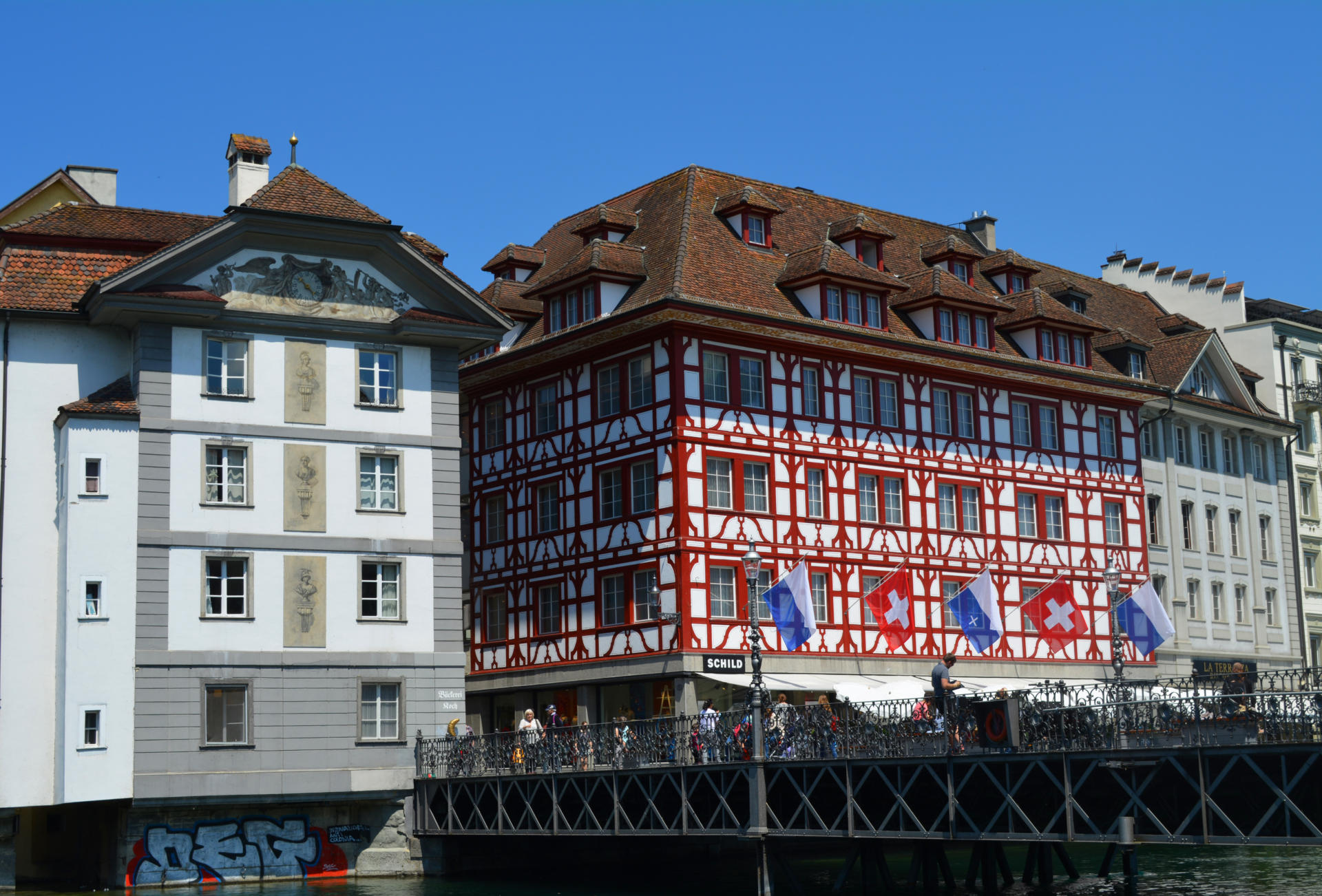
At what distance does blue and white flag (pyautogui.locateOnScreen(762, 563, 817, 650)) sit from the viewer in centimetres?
4309

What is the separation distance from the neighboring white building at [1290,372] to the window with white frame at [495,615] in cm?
3209

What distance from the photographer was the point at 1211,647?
66188 millimetres

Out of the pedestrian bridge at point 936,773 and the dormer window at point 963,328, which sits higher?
the dormer window at point 963,328

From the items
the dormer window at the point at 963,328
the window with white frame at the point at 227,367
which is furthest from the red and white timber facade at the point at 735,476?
the window with white frame at the point at 227,367

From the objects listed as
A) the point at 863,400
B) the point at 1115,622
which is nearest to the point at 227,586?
the point at 863,400

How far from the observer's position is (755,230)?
5594 centimetres

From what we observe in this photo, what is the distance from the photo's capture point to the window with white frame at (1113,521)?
60.6 meters

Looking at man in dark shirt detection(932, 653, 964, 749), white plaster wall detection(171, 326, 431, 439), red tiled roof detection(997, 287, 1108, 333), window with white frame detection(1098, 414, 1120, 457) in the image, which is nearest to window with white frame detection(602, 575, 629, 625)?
white plaster wall detection(171, 326, 431, 439)

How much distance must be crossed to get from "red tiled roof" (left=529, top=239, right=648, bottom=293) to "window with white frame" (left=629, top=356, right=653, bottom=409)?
2.69 metres

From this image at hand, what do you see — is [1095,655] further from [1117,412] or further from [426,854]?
[426,854]

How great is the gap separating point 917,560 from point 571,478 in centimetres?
1025

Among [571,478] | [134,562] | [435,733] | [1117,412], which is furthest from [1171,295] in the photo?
[134,562]

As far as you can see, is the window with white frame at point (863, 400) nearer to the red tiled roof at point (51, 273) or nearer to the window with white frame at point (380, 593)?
the window with white frame at point (380, 593)

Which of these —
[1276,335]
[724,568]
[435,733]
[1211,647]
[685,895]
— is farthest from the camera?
[1276,335]
